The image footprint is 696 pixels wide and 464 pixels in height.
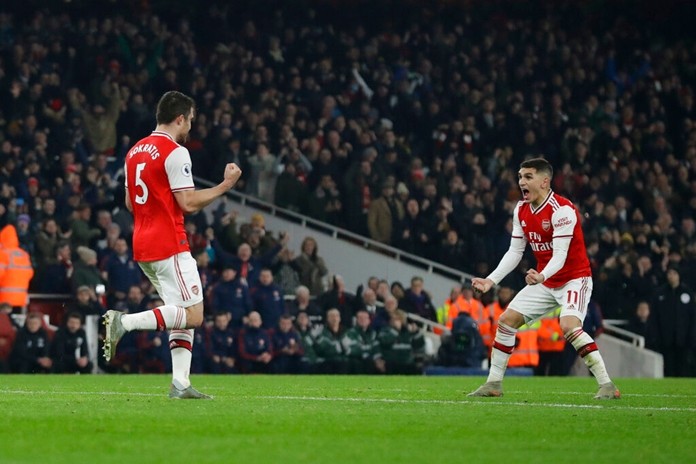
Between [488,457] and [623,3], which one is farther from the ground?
[623,3]

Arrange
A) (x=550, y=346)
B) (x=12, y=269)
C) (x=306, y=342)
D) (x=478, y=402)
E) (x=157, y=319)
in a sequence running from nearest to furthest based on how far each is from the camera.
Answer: (x=157, y=319)
(x=478, y=402)
(x=12, y=269)
(x=306, y=342)
(x=550, y=346)

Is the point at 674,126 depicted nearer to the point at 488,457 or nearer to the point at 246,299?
the point at 246,299

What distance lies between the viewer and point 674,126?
30406 millimetres

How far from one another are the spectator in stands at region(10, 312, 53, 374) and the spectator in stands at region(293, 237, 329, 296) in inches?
202

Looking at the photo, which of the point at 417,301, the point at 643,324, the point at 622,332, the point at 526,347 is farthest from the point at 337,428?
the point at 622,332

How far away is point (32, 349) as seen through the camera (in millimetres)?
19922

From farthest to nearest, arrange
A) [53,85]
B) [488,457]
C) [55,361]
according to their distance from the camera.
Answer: [53,85], [55,361], [488,457]

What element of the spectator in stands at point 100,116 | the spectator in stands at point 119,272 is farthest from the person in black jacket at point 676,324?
the spectator in stands at point 100,116

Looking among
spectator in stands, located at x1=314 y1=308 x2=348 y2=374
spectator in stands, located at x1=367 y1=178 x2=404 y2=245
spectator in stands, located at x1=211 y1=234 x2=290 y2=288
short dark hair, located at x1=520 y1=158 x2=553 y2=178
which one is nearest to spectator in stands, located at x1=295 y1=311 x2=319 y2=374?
spectator in stands, located at x1=314 y1=308 x2=348 y2=374

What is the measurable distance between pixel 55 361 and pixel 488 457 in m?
13.4

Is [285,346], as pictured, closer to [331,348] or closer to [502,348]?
[331,348]

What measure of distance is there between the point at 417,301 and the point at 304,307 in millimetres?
2436

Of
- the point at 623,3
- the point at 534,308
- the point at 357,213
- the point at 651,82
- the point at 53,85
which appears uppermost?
the point at 623,3

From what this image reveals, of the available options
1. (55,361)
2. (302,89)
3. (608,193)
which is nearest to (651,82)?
(608,193)
